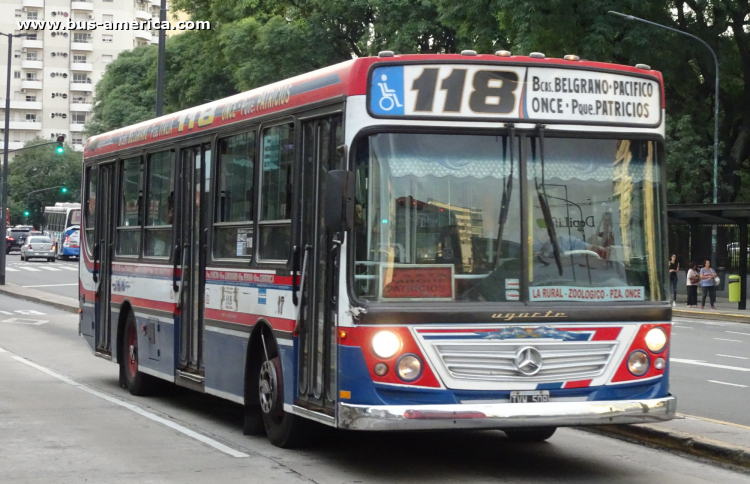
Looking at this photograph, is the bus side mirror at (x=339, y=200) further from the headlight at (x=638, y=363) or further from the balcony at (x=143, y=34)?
the balcony at (x=143, y=34)

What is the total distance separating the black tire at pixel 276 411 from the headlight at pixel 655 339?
104 inches

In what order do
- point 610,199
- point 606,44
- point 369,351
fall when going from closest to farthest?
point 369,351, point 610,199, point 606,44

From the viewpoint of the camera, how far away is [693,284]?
3644cm

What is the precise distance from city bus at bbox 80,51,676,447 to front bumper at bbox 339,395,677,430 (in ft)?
0.04

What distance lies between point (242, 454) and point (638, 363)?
307 centimetres

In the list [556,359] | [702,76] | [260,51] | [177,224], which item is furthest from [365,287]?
[260,51]

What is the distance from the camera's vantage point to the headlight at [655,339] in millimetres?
8656

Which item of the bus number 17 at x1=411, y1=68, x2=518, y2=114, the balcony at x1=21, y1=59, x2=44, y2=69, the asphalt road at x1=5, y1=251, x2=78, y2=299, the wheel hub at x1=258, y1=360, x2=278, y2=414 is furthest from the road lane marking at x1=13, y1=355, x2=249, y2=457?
the balcony at x1=21, y1=59, x2=44, y2=69

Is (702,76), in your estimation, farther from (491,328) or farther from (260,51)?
(491,328)

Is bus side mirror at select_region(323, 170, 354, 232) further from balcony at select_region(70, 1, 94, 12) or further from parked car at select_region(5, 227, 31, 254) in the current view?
balcony at select_region(70, 1, 94, 12)

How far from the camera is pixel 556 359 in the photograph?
27.4 ft

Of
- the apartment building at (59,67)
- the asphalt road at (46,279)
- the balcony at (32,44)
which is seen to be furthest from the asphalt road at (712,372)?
the balcony at (32,44)

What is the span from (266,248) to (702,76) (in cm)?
3417
